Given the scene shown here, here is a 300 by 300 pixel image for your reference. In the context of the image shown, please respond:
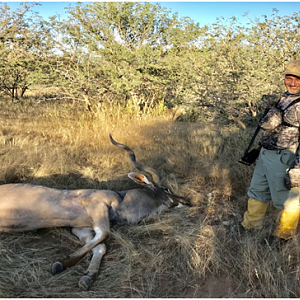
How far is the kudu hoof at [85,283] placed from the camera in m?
2.50

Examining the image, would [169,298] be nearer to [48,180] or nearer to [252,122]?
[48,180]

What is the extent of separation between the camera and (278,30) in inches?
221

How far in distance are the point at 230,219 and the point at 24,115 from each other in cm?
823

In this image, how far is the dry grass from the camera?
2498 millimetres

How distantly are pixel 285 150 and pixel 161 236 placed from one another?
1615 mm

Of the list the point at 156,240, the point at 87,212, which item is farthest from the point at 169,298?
the point at 87,212

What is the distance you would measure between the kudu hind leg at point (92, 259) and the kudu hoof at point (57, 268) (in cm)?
24

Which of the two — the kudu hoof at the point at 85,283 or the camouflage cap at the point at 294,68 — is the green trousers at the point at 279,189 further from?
the kudu hoof at the point at 85,283

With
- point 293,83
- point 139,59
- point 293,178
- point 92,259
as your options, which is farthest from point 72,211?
point 139,59

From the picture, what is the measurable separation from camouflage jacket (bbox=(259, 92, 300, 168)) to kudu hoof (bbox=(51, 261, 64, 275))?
235 cm

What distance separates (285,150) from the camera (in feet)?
9.56

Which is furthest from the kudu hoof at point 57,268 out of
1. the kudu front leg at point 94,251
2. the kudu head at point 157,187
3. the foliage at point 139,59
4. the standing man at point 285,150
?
the foliage at point 139,59

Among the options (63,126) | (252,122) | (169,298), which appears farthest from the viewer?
(63,126)

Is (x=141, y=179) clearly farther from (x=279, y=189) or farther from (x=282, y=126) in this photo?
(x=282, y=126)
